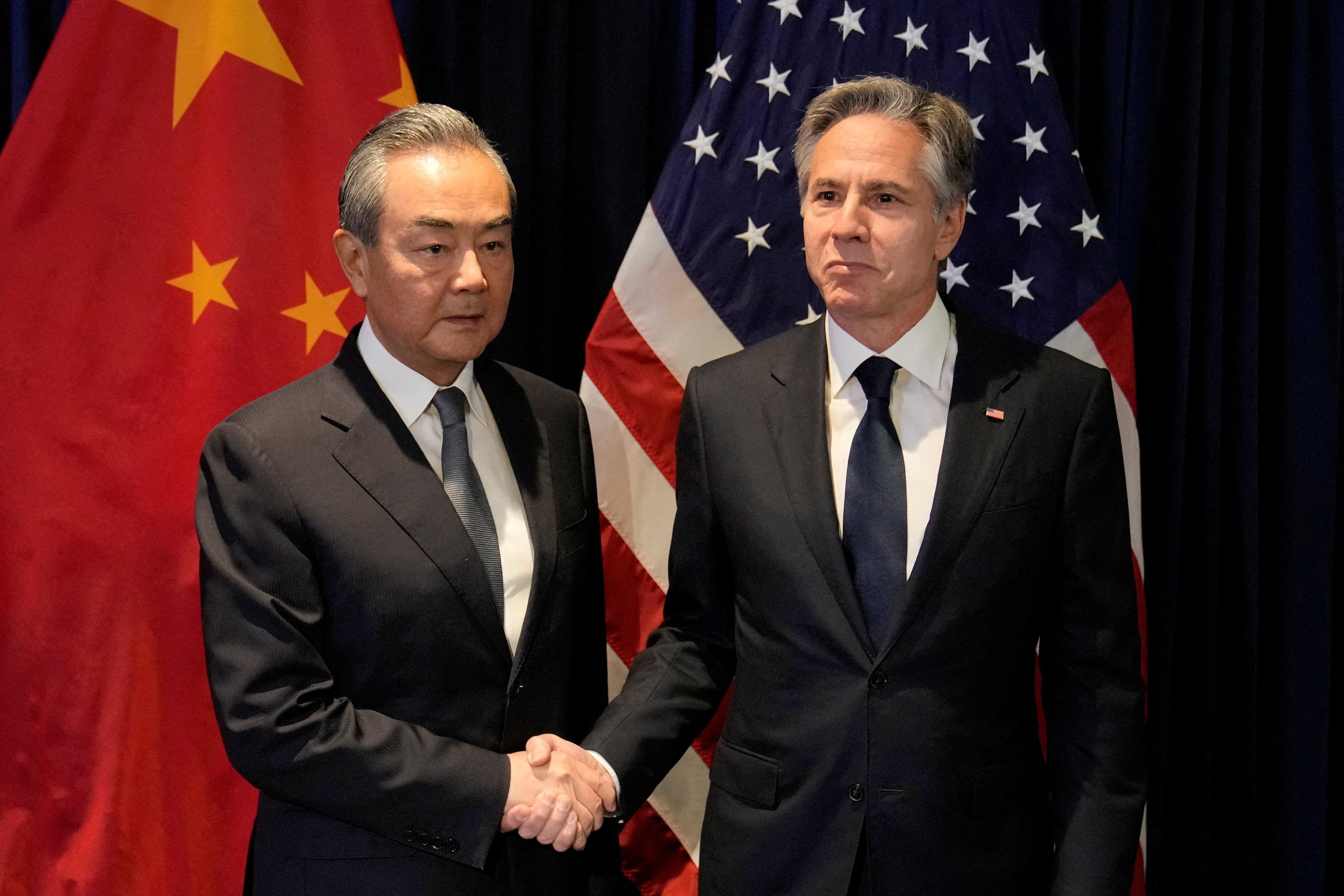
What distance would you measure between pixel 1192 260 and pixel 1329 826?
1.47 meters

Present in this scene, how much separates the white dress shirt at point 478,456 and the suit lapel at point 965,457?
0.56 metres

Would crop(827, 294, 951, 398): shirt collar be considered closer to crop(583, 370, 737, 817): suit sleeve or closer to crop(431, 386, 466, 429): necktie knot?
crop(583, 370, 737, 817): suit sleeve

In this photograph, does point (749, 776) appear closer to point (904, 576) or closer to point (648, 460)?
point (904, 576)

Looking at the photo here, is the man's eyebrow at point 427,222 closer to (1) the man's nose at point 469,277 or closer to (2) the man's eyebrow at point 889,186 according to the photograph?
(1) the man's nose at point 469,277

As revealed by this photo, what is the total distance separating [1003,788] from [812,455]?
567 millimetres

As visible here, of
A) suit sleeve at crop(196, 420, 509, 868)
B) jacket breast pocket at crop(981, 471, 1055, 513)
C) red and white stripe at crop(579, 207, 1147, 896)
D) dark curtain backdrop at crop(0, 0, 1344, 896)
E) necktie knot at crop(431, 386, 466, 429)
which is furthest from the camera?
dark curtain backdrop at crop(0, 0, 1344, 896)

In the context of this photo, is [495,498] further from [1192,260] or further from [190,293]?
[1192,260]

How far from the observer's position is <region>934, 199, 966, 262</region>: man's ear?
198 centimetres

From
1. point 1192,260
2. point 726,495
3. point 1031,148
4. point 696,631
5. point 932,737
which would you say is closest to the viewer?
point 932,737

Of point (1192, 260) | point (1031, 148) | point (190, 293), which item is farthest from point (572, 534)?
point (1192, 260)

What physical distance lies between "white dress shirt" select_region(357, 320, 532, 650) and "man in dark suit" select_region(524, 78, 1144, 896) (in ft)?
0.85

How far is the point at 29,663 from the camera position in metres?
2.33

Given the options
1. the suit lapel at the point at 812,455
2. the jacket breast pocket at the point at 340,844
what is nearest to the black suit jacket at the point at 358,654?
the jacket breast pocket at the point at 340,844

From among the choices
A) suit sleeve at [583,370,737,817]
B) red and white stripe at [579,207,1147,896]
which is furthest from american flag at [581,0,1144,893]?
suit sleeve at [583,370,737,817]
